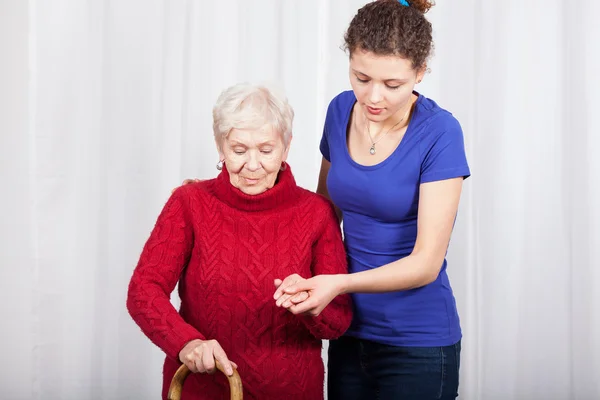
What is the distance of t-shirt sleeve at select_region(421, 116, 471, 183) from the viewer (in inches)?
69.9

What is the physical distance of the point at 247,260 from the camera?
1834 mm

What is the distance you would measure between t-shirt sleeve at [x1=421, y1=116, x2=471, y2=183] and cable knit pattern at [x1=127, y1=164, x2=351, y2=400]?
27cm

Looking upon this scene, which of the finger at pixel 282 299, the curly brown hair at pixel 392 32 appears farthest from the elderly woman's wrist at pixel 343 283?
the curly brown hair at pixel 392 32

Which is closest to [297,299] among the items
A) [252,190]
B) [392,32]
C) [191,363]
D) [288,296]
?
[288,296]

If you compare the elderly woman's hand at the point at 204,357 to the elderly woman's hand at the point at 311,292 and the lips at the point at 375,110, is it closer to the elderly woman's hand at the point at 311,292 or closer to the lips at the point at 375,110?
the elderly woman's hand at the point at 311,292

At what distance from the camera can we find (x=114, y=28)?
10.0 ft

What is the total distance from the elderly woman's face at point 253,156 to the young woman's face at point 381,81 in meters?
0.21

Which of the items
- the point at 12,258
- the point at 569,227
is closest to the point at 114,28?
the point at 12,258

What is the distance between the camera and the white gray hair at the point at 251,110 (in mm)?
1822

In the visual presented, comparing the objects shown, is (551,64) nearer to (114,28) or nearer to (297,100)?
(297,100)

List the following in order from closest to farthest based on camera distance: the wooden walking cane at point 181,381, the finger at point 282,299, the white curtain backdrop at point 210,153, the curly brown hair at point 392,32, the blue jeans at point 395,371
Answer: the wooden walking cane at point 181,381
the finger at point 282,299
the curly brown hair at point 392,32
the blue jeans at point 395,371
the white curtain backdrop at point 210,153

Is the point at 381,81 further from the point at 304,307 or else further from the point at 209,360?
the point at 209,360

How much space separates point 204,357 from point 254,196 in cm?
41

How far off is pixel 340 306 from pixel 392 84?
1.58ft
